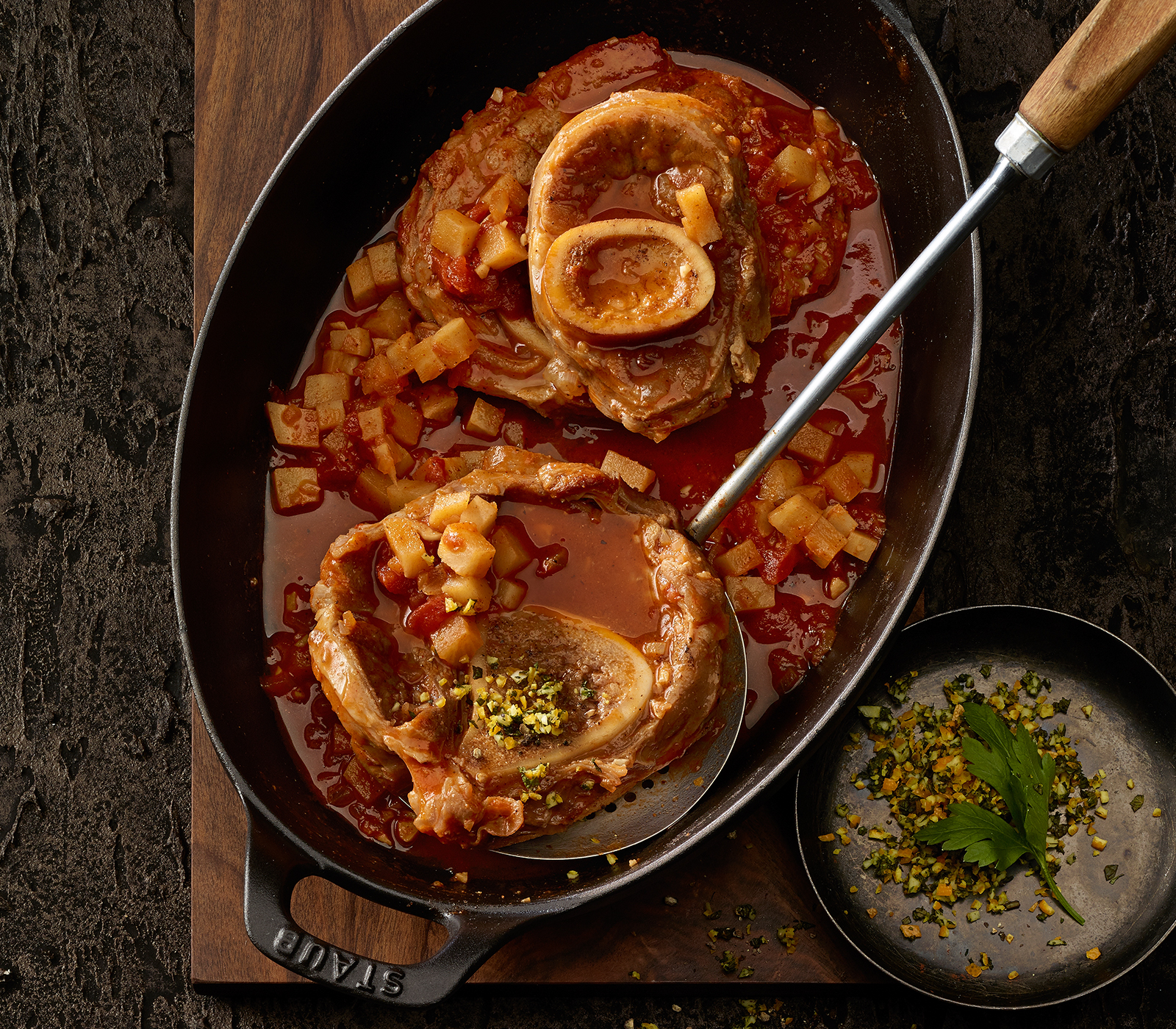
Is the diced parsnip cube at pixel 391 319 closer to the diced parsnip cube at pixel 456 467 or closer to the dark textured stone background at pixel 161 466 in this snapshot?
the diced parsnip cube at pixel 456 467

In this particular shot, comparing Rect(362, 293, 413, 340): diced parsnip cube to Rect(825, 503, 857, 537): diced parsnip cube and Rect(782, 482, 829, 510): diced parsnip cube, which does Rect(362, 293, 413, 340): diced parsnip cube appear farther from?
Rect(825, 503, 857, 537): diced parsnip cube

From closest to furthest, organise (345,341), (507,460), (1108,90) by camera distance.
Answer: (1108,90)
(507,460)
(345,341)

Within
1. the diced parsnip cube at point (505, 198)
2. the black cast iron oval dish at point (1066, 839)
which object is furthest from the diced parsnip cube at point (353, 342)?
the black cast iron oval dish at point (1066, 839)

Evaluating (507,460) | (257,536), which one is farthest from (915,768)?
(257,536)

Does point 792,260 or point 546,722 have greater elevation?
point 792,260

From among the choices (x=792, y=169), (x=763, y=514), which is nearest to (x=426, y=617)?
(x=763, y=514)

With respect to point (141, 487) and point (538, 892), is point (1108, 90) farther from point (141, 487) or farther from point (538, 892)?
point (141, 487)

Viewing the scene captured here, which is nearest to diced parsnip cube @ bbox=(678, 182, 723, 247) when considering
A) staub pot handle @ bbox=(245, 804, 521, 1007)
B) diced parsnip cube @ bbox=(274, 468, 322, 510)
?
diced parsnip cube @ bbox=(274, 468, 322, 510)

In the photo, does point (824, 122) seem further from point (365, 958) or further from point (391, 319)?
point (365, 958)
